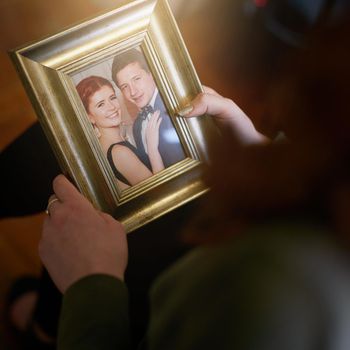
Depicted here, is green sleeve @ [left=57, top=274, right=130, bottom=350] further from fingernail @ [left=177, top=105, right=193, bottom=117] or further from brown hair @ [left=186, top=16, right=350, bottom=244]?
fingernail @ [left=177, top=105, right=193, bottom=117]

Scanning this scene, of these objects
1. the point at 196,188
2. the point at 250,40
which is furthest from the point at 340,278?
the point at 250,40

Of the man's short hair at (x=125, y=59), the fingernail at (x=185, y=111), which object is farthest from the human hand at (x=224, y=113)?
the man's short hair at (x=125, y=59)

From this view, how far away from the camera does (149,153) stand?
0.71 meters

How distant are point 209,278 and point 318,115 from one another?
0.27 m

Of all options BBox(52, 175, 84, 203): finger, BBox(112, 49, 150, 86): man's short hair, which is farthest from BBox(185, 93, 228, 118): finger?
BBox(52, 175, 84, 203): finger

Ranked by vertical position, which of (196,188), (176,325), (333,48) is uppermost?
(333,48)

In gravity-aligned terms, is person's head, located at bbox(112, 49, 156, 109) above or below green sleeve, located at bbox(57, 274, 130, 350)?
above

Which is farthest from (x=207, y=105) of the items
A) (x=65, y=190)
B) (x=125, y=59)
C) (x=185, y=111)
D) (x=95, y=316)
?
(x=95, y=316)

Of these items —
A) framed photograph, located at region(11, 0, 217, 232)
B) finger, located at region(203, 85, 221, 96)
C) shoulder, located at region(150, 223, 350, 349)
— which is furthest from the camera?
finger, located at region(203, 85, 221, 96)

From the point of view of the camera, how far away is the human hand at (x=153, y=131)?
70cm

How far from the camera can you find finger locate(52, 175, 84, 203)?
67 centimetres

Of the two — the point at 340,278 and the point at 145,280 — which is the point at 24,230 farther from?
the point at 340,278

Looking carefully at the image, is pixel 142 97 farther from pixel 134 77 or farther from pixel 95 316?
pixel 95 316

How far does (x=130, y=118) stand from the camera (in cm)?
68
